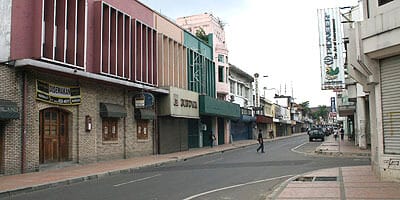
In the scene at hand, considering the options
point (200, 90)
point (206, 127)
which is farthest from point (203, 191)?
point (206, 127)

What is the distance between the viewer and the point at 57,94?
20.9m

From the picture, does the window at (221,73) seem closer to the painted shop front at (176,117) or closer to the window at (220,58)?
the window at (220,58)

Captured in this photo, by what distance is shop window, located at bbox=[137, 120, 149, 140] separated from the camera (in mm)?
28984

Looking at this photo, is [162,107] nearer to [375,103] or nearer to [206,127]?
[206,127]

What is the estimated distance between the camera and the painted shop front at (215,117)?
38025mm

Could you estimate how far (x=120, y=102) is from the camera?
2675cm

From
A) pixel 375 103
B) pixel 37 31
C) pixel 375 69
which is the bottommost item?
pixel 375 103

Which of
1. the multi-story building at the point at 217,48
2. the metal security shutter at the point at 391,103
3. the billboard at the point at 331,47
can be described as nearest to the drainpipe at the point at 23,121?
the metal security shutter at the point at 391,103

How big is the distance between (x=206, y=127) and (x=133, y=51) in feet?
56.9

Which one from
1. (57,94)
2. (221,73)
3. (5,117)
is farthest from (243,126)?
(5,117)

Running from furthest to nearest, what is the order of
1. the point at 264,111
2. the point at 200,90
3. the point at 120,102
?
1. the point at 264,111
2. the point at 200,90
3. the point at 120,102

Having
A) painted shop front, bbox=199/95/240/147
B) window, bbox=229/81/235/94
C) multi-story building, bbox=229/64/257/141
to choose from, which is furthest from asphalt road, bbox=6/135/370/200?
multi-story building, bbox=229/64/257/141

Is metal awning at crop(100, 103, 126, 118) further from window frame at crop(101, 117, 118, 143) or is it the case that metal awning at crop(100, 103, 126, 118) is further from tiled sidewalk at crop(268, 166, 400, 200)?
tiled sidewalk at crop(268, 166, 400, 200)

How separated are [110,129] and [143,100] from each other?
2900mm
